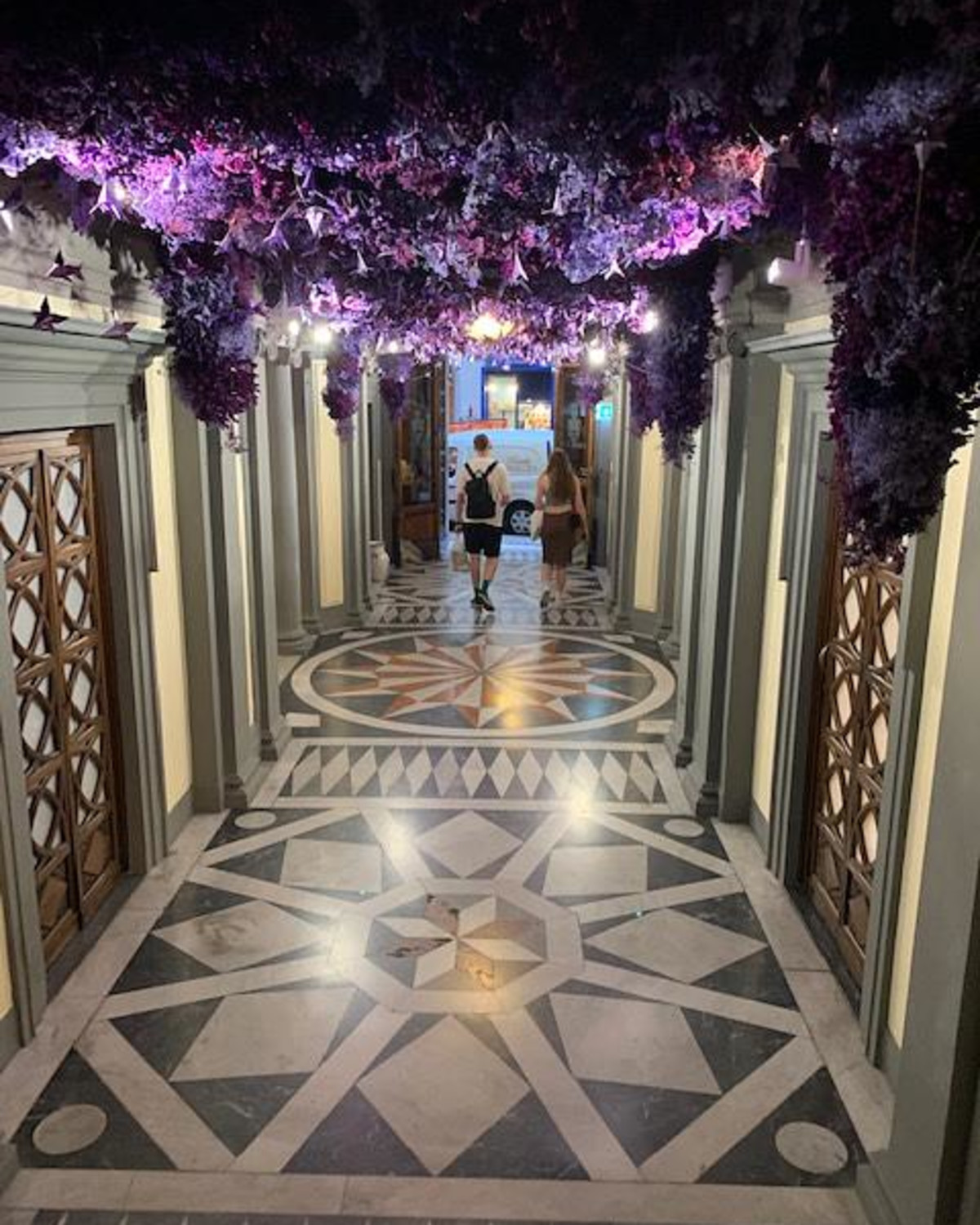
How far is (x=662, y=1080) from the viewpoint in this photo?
312 centimetres

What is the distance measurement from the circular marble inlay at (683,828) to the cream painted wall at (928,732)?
1.84 metres

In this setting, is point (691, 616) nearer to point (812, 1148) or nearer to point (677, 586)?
point (677, 586)

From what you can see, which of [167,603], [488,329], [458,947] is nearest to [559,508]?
[488,329]

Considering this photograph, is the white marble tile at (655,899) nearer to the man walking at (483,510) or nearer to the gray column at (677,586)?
the gray column at (677,586)

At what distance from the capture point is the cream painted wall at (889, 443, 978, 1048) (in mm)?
2656

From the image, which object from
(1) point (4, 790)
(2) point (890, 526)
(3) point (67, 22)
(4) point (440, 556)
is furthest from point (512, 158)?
(4) point (440, 556)

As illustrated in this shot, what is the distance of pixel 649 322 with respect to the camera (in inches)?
189

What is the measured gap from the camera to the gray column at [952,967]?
7.05ft

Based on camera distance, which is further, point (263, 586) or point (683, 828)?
point (263, 586)

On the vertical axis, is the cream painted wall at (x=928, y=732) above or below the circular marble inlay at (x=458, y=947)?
above

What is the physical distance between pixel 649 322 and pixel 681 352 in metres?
0.41

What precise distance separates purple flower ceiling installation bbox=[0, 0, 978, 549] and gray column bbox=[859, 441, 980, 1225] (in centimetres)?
40

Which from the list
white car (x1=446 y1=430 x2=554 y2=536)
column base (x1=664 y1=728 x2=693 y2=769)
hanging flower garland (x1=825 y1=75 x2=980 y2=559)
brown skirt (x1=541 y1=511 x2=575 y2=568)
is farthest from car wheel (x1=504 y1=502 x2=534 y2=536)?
hanging flower garland (x1=825 y1=75 x2=980 y2=559)

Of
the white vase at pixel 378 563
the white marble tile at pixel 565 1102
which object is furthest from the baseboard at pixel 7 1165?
the white vase at pixel 378 563
